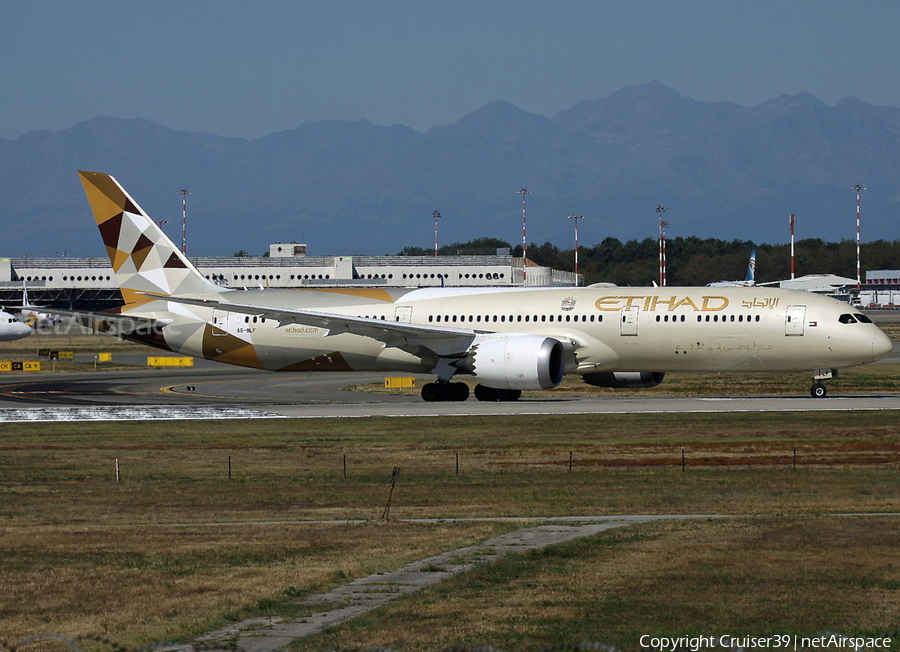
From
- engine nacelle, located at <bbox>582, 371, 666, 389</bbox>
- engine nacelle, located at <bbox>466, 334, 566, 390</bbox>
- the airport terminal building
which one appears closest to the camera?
engine nacelle, located at <bbox>466, 334, 566, 390</bbox>

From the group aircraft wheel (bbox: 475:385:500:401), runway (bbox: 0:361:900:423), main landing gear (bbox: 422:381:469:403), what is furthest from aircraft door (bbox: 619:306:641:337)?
main landing gear (bbox: 422:381:469:403)

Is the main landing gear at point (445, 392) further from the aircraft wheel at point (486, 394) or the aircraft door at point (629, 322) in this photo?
the aircraft door at point (629, 322)

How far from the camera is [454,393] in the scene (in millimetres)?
48625

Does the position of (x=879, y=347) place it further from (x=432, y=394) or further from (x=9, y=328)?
(x=9, y=328)

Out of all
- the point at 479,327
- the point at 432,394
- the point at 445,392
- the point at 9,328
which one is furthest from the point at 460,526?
→ the point at 9,328

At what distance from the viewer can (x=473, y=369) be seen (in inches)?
1810

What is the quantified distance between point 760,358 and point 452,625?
33478 millimetres

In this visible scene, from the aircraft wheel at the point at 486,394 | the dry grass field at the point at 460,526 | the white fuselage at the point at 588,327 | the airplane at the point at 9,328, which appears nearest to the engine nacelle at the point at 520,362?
the white fuselage at the point at 588,327

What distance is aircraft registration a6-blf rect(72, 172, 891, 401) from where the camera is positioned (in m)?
44.1

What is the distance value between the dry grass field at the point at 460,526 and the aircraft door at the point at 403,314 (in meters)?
9.95

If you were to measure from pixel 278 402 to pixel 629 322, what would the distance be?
15.9 meters

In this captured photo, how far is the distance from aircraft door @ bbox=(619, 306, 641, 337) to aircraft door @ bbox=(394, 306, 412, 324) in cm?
907

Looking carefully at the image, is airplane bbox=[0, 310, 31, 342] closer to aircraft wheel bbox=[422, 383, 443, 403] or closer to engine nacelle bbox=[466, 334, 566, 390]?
aircraft wheel bbox=[422, 383, 443, 403]

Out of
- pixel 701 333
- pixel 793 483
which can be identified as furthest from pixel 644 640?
pixel 701 333
